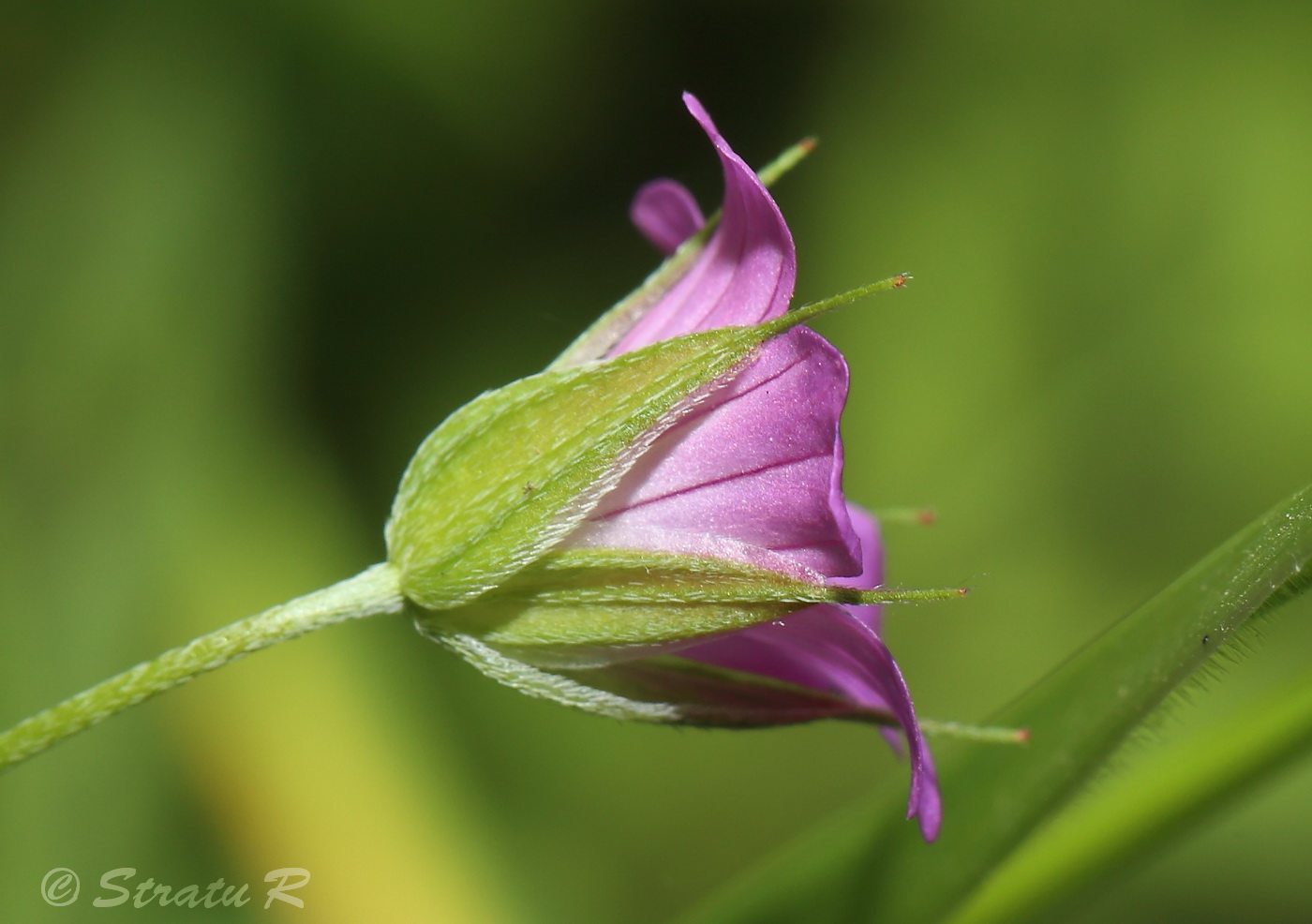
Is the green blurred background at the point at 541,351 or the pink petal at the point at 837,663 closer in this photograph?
the pink petal at the point at 837,663

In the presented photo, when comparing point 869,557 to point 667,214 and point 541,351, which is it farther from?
point 541,351

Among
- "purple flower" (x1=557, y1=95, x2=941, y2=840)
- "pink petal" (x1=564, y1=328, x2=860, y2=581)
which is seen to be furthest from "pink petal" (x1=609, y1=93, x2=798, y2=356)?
"pink petal" (x1=564, y1=328, x2=860, y2=581)

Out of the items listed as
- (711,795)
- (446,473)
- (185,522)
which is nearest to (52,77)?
(185,522)

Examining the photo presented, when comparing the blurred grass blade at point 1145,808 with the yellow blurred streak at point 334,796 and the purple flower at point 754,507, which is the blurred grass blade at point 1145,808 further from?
the yellow blurred streak at point 334,796

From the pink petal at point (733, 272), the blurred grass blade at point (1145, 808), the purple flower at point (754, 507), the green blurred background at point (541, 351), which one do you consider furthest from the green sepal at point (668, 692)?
the green blurred background at point (541, 351)

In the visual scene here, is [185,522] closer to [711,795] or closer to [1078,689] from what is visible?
[711,795]

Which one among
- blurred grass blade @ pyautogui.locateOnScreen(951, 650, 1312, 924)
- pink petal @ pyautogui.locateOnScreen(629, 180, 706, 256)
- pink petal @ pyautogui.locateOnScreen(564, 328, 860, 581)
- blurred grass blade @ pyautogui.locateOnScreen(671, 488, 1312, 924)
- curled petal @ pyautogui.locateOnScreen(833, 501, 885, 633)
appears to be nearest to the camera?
blurred grass blade @ pyautogui.locateOnScreen(671, 488, 1312, 924)

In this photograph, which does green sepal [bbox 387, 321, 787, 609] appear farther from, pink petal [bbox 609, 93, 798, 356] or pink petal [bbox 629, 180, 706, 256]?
pink petal [bbox 629, 180, 706, 256]

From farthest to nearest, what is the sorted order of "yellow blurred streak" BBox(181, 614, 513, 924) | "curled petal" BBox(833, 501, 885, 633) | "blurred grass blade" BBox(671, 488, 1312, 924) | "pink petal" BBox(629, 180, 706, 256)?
"yellow blurred streak" BBox(181, 614, 513, 924)
"curled petal" BBox(833, 501, 885, 633)
"pink petal" BBox(629, 180, 706, 256)
"blurred grass blade" BBox(671, 488, 1312, 924)
